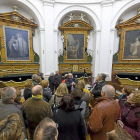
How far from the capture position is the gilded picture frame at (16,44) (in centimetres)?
644

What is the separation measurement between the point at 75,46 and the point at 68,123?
23.6ft

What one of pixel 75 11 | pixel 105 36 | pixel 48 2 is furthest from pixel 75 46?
pixel 48 2

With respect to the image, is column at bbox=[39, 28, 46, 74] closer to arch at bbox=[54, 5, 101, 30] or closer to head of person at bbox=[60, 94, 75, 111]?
arch at bbox=[54, 5, 101, 30]

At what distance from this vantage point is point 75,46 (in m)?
8.02

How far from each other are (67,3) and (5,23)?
4474 mm

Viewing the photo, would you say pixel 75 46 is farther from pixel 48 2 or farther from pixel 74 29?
pixel 48 2

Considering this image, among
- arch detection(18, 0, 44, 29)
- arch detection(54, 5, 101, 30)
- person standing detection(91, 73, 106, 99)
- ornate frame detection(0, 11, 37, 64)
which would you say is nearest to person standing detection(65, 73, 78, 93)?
person standing detection(91, 73, 106, 99)

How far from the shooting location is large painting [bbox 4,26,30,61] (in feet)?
21.4

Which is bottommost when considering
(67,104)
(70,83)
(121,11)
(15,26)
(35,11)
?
(70,83)

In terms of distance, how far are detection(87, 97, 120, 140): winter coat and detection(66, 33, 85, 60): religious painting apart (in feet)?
21.8

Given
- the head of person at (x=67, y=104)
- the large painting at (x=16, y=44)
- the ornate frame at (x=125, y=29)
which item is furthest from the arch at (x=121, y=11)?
the head of person at (x=67, y=104)

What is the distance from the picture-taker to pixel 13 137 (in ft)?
2.48

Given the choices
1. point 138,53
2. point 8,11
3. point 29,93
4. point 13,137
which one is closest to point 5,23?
point 8,11

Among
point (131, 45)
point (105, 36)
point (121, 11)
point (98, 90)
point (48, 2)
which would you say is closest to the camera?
point (98, 90)
